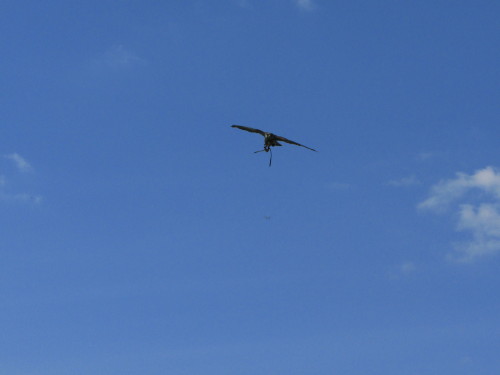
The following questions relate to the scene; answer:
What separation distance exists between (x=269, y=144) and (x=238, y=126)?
5496 mm

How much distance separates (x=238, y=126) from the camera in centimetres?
9144

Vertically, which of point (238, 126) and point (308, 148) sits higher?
point (238, 126)

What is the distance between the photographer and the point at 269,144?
88.6 metres

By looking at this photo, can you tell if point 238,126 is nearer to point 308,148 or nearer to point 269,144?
point 269,144

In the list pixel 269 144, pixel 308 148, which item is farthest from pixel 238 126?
pixel 308 148

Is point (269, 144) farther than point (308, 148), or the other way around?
point (269, 144)

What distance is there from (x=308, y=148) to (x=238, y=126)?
43.3ft

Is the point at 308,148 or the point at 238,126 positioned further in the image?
the point at 238,126

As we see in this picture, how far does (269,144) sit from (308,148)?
8128 mm

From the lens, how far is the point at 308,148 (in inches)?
3219
